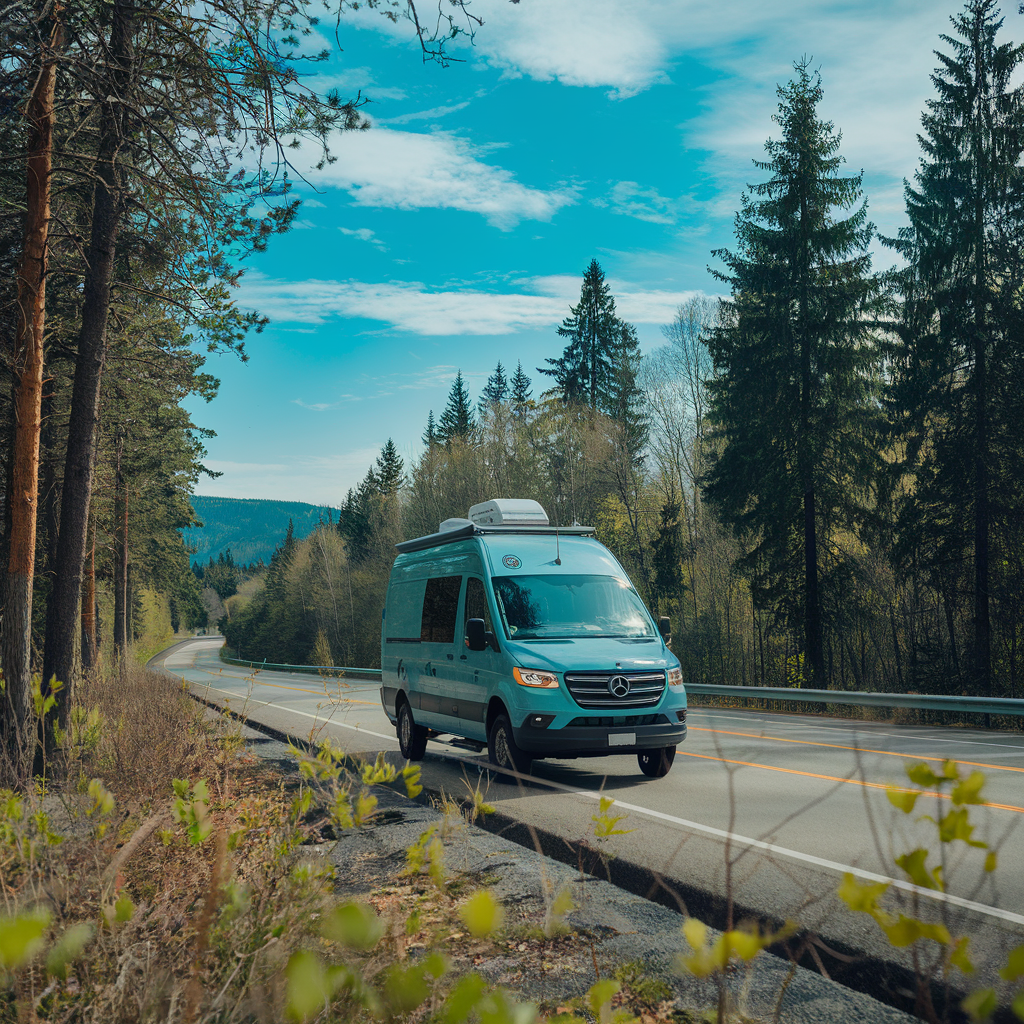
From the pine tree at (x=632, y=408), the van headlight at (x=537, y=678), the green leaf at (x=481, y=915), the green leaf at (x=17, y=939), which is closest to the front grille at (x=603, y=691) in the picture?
the van headlight at (x=537, y=678)

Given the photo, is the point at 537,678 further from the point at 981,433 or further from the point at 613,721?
the point at 981,433

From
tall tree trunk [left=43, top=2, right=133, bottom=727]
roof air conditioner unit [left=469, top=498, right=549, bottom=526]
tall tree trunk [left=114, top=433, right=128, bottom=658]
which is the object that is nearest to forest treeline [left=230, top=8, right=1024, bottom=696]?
roof air conditioner unit [left=469, top=498, right=549, bottom=526]

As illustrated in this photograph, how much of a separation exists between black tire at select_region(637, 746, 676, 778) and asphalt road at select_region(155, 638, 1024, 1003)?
0.13 meters

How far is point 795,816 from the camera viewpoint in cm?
402

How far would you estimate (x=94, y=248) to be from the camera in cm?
1052

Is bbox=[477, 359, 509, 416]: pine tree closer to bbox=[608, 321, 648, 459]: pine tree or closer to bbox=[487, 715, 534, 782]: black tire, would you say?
bbox=[608, 321, 648, 459]: pine tree

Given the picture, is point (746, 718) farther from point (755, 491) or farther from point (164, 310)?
point (164, 310)

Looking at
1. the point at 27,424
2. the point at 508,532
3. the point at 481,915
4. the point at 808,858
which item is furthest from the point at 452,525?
the point at 481,915

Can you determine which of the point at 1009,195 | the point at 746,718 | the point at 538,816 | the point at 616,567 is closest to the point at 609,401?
the point at 1009,195

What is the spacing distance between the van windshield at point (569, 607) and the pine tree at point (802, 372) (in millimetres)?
15306

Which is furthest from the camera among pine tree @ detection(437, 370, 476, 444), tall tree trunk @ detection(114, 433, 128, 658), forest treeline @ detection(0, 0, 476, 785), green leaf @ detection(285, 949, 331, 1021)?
pine tree @ detection(437, 370, 476, 444)

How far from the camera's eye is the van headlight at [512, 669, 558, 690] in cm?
826

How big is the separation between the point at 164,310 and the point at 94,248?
178 inches

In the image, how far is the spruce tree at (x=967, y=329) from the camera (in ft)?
67.3
